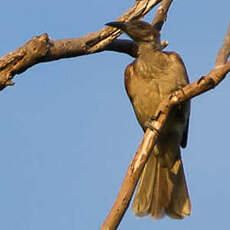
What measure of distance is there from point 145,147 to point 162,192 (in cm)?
180

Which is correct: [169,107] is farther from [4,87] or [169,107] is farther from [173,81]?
[4,87]

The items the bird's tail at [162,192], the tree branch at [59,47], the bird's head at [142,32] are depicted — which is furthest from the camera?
the bird's tail at [162,192]

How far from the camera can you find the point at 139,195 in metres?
6.65

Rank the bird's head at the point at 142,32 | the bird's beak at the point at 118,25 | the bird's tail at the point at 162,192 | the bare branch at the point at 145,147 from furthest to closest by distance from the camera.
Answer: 1. the bird's tail at the point at 162,192
2. the bird's head at the point at 142,32
3. the bird's beak at the point at 118,25
4. the bare branch at the point at 145,147

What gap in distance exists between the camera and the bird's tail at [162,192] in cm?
656

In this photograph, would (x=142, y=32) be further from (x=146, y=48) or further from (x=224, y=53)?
(x=224, y=53)

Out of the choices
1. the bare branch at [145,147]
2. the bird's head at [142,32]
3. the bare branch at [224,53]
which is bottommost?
the bare branch at [145,147]

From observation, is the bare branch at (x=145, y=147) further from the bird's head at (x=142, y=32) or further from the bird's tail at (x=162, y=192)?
the bird's tail at (x=162, y=192)

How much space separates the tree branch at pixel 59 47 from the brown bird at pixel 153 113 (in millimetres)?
286

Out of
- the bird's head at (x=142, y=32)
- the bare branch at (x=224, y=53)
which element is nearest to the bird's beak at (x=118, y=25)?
the bird's head at (x=142, y=32)

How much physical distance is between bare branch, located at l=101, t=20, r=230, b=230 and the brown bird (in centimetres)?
95

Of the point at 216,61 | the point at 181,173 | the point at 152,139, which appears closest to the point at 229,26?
the point at 216,61

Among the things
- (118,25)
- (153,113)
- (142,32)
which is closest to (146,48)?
(142,32)

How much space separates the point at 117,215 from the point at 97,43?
67.2 inches
